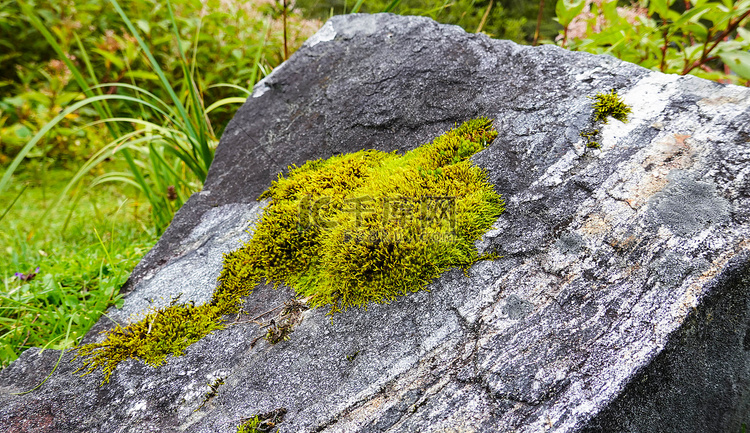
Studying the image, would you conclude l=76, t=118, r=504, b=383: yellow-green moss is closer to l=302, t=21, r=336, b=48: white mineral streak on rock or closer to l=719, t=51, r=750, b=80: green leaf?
l=302, t=21, r=336, b=48: white mineral streak on rock

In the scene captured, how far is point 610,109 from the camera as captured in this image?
1.93 m

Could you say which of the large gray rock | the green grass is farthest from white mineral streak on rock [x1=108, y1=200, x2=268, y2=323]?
the green grass

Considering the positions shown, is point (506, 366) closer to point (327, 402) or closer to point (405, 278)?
point (405, 278)

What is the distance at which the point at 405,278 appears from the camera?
170cm

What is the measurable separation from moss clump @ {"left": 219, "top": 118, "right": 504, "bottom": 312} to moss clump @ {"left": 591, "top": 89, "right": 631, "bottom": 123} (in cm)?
50

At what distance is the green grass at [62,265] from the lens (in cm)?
238

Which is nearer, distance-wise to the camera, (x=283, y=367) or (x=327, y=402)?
(x=327, y=402)

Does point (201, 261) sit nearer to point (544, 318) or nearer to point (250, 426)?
point (250, 426)

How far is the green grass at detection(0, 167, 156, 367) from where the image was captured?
2.38m

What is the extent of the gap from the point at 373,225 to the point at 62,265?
104 inches

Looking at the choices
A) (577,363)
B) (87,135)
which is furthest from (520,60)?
(87,135)

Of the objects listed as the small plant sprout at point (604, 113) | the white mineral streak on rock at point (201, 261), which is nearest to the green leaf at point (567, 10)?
the small plant sprout at point (604, 113)

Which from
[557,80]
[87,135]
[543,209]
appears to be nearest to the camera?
[543,209]

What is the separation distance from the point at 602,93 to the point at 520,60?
576mm
